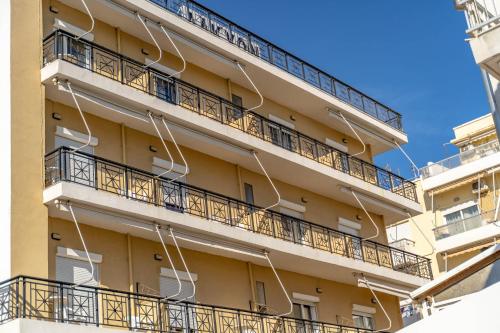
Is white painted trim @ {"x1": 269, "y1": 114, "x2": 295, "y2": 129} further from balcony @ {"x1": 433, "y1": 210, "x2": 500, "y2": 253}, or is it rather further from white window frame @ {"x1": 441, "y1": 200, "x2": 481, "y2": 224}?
white window frame @ {"x1": 441, "y1": 200, "x2": 481, "y2": 224}

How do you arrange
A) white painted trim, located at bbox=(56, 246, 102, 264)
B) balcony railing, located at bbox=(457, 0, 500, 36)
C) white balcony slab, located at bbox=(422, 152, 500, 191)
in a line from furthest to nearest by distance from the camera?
white balcony slab, located at bbox=(422, 152, 500, 191), white painted trim, located at bbox=(56, 246, 102, 264), balcony railing, located at bbox=(457, 0, 500, 36)

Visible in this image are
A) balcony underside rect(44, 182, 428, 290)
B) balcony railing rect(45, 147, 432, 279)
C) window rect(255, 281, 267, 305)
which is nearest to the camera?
balcony underside rect(44, 182, 428, 290)

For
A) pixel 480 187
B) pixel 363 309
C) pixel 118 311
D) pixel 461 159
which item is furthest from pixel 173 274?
pixel 461 159

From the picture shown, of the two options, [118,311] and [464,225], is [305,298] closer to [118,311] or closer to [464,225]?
[118,311]

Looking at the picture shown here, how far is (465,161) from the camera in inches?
1537

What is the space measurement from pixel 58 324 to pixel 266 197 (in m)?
11.5

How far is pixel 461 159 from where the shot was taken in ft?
129

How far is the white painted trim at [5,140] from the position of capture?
18047 mm

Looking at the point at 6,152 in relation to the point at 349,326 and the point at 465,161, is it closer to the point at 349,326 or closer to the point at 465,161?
the point at 349,326

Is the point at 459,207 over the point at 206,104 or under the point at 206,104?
over

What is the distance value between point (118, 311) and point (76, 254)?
1670 mm

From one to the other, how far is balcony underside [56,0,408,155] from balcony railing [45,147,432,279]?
15.1 ft

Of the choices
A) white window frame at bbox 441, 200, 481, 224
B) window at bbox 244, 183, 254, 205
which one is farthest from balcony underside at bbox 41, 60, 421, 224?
white window frame at bbox 441, 200, 481, 224

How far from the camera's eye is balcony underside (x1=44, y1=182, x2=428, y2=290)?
19156 mm
